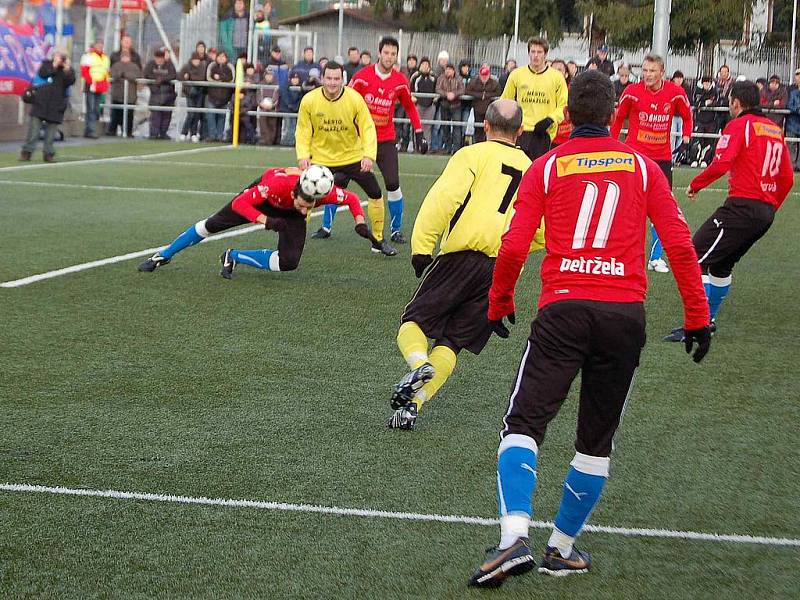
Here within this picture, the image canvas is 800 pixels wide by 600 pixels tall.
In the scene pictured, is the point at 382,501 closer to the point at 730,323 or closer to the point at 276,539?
the point at 276,539

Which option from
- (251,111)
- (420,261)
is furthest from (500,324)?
(251,111)

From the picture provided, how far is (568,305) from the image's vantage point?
452 cm

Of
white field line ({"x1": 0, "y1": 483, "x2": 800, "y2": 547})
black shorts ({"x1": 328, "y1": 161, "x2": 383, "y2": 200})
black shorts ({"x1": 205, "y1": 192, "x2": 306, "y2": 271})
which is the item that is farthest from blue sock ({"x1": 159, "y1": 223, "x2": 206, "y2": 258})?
white field line ({"x1": 0, "y1": 483, "x2": 800, "y2": 547})

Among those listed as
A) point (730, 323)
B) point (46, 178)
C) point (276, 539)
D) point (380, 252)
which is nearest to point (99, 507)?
point (276, 539)

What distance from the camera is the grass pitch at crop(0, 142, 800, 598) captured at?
15.2 ft

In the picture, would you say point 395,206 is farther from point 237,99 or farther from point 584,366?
point 237,99

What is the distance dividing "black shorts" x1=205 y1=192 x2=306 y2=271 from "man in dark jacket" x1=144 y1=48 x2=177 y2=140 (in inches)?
757

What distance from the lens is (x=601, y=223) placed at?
178 inches

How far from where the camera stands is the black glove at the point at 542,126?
49.3 feet

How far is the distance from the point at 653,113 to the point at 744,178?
353 cm

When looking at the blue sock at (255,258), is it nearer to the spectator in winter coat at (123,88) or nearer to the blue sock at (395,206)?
the blue sock at (395,206)

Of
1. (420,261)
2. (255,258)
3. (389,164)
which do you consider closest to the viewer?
(420,261)

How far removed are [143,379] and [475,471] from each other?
244 centimetres

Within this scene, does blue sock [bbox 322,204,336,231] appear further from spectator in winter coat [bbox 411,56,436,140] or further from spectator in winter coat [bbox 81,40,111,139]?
spectator in winter coat [bbox 81,40,111,139]
